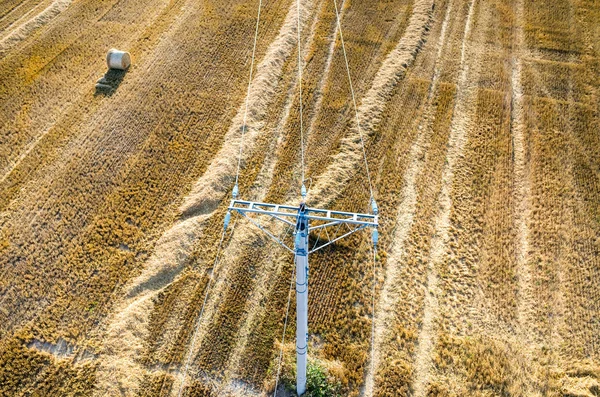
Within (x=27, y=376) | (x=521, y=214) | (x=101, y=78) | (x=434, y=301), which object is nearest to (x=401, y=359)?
(x=434, y=301)

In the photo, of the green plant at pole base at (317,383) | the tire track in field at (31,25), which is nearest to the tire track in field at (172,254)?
the green plant at pole base at (317,383)

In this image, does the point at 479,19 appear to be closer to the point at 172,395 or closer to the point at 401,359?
the point at 401,359

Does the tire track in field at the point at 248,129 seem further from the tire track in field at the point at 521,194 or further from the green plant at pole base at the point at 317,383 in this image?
the tire track in field at the point at 521,194

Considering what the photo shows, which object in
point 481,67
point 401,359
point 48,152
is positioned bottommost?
point 401,359

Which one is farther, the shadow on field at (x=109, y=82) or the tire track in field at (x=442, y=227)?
the shadow on field at (x=109, y=82)

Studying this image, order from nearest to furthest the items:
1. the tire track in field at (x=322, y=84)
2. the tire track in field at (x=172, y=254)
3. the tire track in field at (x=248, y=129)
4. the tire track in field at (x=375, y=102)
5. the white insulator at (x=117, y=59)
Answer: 1. the tire track in field at (x=172, y=254)
2. the tire track in field at (x=248, y=129)
3. the tire track in field at (x=375, y=102)
4. the tire track in field at (x=322, y=84)
5. the white insulator at (x=117, y=59)
